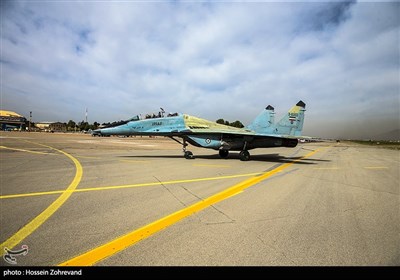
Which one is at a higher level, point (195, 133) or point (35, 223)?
point (195, 133)

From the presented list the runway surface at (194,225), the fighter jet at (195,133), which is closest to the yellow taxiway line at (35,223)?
the runway surface at (194,225)

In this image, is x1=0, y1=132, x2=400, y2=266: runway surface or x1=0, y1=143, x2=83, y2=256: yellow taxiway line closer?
x1=0, y1=132, x2=400, y2=266: runway surface

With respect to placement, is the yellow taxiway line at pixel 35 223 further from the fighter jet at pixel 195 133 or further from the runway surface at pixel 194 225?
the fighter jet at pixel 195 133

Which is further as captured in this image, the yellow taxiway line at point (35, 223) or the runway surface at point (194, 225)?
the yellow taxiway line at point (35, 223)

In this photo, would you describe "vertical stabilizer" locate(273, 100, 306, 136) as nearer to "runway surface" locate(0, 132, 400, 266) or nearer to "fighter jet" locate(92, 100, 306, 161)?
"fighter jet" locate(92, 100, 306, 161)

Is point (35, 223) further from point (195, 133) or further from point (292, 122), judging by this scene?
point (292, 122)

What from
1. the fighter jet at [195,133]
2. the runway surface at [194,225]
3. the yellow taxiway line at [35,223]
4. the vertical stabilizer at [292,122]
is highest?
the vertical stabilizer at [292,122]

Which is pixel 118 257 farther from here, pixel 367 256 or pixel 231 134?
pixel 231 134

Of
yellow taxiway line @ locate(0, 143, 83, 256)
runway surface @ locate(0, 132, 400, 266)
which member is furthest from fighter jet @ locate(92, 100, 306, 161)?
yellow taxiway line @ locate(0, 143, 83, 256)

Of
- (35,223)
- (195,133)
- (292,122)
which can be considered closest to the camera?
(35,223)

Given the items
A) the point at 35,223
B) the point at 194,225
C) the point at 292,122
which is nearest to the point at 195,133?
the point at 292,122

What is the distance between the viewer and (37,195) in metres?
5.06

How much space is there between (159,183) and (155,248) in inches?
155

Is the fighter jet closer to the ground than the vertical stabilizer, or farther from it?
closer to the ground
